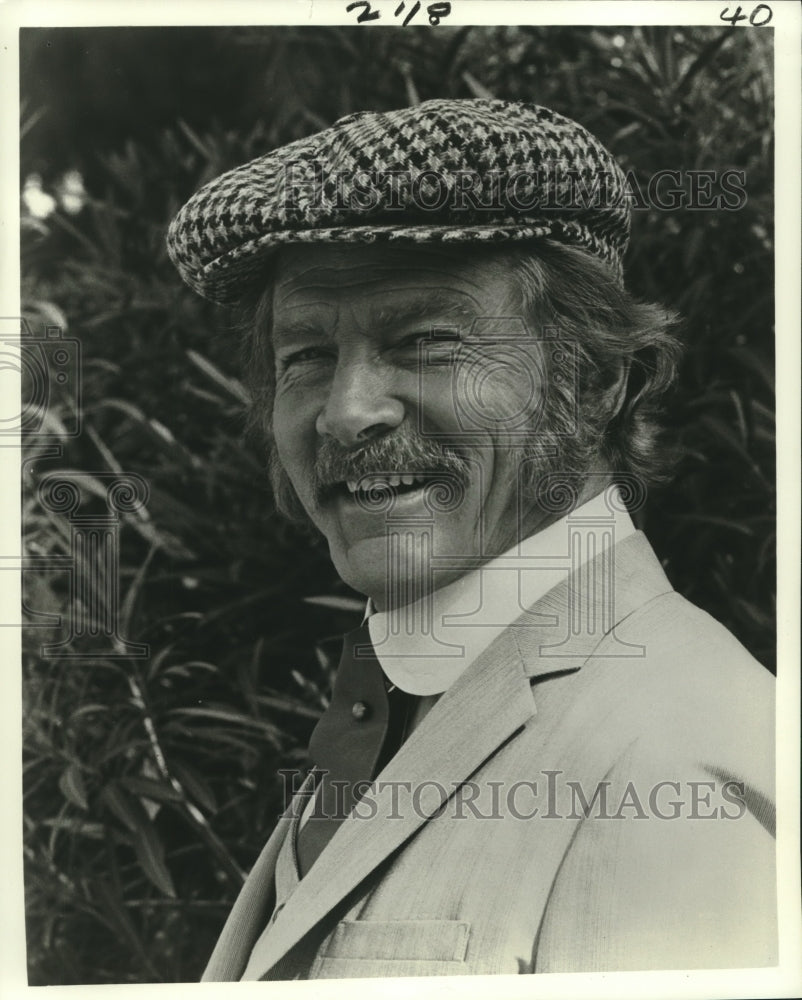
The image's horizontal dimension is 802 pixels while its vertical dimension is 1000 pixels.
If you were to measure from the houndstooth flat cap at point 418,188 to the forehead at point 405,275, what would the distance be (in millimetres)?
53

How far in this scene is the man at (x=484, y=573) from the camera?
6.60 feet

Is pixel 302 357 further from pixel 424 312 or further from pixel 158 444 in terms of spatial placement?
pixel 158 444

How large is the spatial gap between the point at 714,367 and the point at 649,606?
0.54m

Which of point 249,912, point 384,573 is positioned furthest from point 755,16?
point 249,912

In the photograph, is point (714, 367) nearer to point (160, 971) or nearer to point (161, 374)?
point (161, 374)

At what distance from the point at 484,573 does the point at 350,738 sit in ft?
1.37

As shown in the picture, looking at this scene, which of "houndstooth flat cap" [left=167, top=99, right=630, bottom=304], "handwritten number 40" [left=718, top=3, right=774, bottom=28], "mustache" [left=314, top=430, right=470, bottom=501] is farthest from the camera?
"handwritten number 40" [left=718, top=3, right=774, bottom=28]

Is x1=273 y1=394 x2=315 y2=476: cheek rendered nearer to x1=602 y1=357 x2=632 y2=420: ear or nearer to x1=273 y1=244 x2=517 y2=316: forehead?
x1=273 y1=244 x2=517 y2=316: forehead

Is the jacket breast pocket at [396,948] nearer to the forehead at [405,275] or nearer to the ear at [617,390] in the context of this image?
the ear at [617,390]

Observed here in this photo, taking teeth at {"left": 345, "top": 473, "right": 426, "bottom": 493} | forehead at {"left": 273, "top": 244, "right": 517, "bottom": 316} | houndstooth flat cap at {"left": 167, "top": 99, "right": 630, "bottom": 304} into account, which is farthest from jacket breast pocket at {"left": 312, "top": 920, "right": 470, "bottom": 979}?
houndstooth flat cap at {"left": 167, "top": 99, "right": 630, "bottom": 304}

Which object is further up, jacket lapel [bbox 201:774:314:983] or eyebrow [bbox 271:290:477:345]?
eyebrow [bbox 271:290:477:345]

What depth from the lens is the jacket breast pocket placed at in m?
2.02

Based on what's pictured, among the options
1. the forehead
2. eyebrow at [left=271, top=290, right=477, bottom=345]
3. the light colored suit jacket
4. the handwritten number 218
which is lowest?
the light colored suit jacket

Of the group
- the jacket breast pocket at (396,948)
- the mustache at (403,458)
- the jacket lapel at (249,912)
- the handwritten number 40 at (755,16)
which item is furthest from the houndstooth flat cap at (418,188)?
the jacket breast pocket at (396,948)
